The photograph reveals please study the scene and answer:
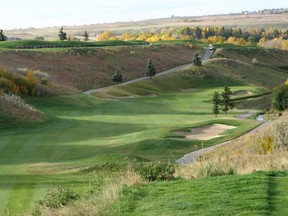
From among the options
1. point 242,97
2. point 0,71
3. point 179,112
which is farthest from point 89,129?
point 242,97

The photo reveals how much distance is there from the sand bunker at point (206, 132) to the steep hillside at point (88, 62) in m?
29.0

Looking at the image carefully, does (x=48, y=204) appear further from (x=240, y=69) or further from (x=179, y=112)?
(x=240, y=69)

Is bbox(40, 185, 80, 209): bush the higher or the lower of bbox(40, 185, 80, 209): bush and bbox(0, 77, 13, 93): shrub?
the higher

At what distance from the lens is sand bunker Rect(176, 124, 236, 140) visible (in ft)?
112

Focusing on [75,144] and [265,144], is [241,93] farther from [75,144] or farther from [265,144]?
[265,144]

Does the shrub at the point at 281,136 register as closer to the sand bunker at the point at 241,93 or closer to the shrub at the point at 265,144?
the shrub at the point at 265,144

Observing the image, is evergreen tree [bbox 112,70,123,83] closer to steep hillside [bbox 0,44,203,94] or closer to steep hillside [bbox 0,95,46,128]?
steep hillside [bbox 0,44,203,94]

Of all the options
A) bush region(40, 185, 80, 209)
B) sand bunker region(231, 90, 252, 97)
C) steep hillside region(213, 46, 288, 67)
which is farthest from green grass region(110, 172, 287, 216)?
steep hillside region(213, 46, 288, 67)

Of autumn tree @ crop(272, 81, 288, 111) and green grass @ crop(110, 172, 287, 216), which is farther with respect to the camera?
autumn tree @ crop(272, 81, 288, 111)

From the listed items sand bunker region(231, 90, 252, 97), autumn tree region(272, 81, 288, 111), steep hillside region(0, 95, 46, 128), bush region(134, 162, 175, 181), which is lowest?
sand bunker region(231, 90, 252, 97)

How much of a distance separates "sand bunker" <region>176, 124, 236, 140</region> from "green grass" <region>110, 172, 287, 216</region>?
2224 cm

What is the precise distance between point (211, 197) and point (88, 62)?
89678 mm

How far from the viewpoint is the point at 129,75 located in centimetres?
9556

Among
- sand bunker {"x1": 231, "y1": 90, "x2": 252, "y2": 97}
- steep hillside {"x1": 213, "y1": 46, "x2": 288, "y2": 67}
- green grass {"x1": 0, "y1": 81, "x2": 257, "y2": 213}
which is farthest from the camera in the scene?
steep hillside {"x1": 213, "y1": 46, "x2": 288, "y2": 67}
